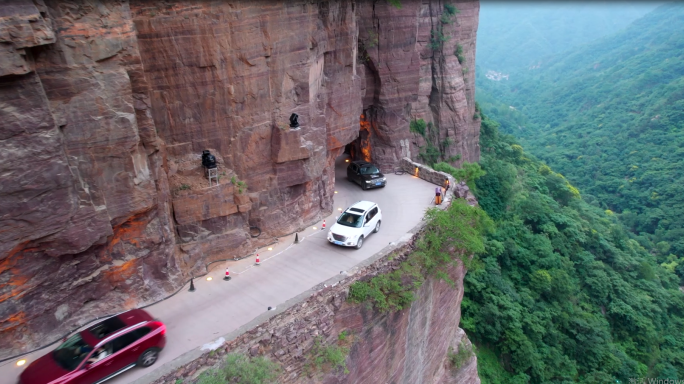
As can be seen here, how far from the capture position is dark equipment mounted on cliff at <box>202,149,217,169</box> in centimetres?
1452

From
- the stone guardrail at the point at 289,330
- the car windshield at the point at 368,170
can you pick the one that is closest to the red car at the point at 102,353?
the stone guardrail at the point at 289,330

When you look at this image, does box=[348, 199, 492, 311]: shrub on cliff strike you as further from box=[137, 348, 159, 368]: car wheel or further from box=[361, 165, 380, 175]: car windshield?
box=[137, 348, 159, 368]: car wheel

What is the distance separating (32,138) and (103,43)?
9.07 feet

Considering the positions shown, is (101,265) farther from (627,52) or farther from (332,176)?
(627,52)

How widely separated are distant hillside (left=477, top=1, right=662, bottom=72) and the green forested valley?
121m

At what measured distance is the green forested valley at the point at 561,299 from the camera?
25.5 m

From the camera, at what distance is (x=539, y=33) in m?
165

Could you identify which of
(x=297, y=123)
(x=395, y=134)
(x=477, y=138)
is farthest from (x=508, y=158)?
(x=297, y=123)

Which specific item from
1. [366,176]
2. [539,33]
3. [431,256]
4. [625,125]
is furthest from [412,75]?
[539,33]

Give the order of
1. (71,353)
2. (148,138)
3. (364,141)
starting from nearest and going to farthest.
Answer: (71,353) < (148,138) < (364,141)

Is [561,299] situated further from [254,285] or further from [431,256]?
[254,285]

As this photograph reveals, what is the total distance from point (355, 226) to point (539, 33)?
571ft

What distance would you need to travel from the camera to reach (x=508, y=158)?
42.7 metres

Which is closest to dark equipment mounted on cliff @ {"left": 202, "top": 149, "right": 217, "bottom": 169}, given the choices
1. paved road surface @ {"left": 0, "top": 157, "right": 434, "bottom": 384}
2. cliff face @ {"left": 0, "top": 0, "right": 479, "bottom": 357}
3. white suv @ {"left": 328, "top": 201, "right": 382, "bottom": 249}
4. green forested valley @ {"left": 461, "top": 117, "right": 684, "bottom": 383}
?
cliff face @ {"left": 0, "top": 0, "right": 479, "bottom": 357}
